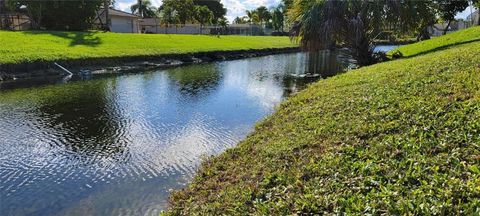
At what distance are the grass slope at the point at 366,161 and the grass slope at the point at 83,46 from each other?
23.1m

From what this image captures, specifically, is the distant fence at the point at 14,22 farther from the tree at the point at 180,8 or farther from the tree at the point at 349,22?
the tree at the point at 349,22

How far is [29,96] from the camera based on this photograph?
18.1 m

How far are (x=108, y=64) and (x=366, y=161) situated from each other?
90.2ft

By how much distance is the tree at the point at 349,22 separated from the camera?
20.5m

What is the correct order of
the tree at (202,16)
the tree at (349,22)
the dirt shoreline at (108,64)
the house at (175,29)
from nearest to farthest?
the tree at (349,22)
the dirt shoreline at (108,64)
the house at (175,29)
the tree at (202,16)

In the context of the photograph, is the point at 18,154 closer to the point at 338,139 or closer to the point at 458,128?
the point at 338,139

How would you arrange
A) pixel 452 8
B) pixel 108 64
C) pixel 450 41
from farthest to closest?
1. pixel 452 8
2. pixel 108 64
3. pixel 450 41

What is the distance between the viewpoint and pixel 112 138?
11.2 meters

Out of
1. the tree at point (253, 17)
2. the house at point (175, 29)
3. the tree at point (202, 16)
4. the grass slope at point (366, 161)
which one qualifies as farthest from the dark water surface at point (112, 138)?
the tree at point (253, 17)

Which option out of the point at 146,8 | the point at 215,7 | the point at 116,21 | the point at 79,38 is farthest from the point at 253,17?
the point at 79,38

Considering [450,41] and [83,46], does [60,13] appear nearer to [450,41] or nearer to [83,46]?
[83,46]

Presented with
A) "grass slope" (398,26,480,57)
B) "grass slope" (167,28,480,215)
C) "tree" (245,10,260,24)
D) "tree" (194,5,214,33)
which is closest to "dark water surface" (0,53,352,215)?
"grass slope" (167,28,480,215)

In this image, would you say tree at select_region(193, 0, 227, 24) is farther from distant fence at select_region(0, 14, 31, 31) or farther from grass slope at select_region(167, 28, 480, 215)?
grass slope at select_region(167, 28, 480, 215)

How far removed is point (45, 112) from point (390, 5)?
16.5 metres
